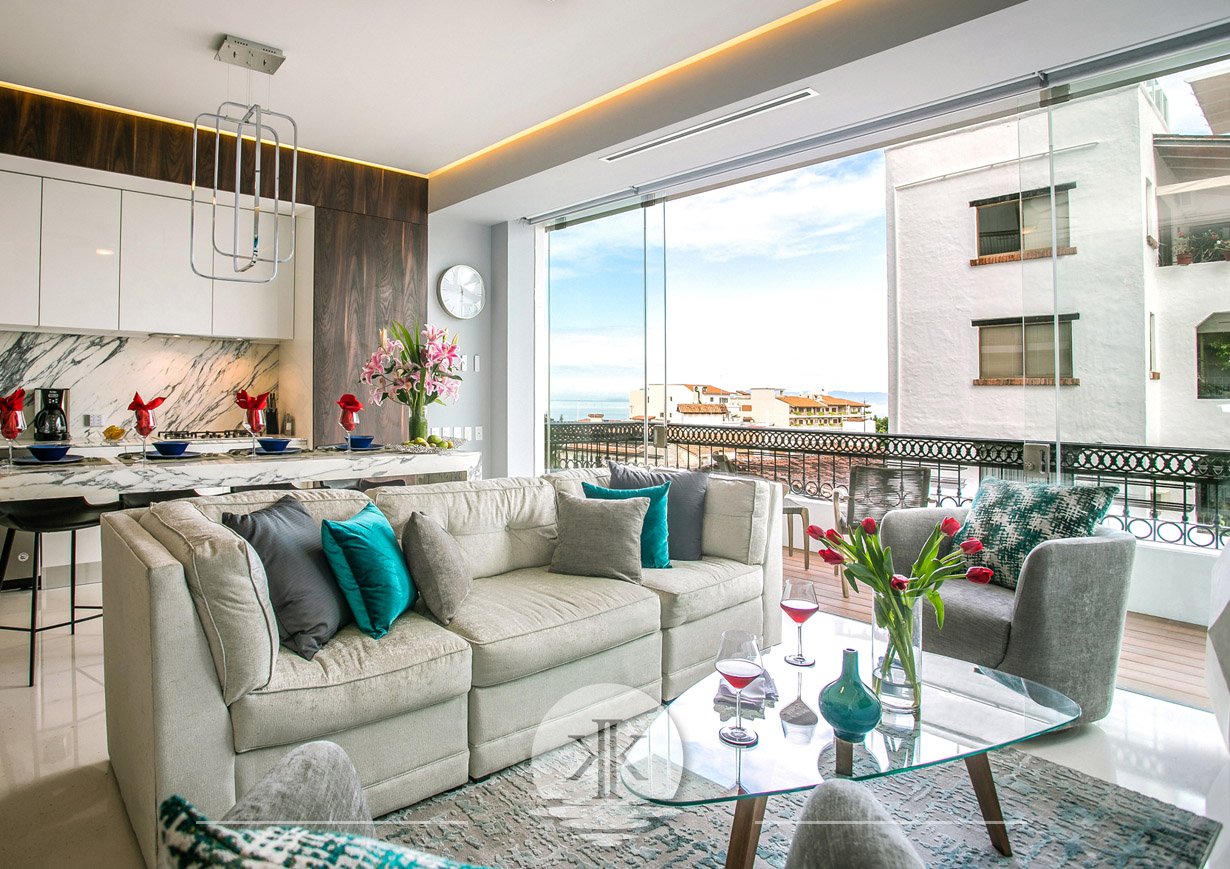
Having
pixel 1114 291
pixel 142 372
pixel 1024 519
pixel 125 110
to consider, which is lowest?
pixel 1024 519

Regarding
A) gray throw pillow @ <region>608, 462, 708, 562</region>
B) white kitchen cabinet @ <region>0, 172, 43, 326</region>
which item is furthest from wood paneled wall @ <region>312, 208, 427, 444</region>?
gray throw pillow @ <region>608, 462, 708, 562</region>

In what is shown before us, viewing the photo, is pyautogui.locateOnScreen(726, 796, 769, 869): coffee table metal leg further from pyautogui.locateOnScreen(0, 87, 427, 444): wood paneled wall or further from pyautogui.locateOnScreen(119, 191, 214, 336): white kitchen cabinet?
pyautogui.locateOnScreen(119, 191, 214, 336): white kitchen cabinet

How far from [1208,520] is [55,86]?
6078 mm

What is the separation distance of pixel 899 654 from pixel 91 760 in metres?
2.55

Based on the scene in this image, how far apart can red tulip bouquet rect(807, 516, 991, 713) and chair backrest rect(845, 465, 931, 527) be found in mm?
3465

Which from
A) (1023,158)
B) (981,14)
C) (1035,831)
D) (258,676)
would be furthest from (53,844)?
(1023,158)

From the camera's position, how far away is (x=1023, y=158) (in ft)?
11.0

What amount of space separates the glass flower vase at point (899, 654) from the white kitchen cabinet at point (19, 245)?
4969 millimetres

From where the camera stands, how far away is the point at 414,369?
392 centimetres

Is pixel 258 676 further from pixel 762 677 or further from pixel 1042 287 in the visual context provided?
pixel 1042 287

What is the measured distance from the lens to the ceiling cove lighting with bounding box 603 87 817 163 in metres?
3.39

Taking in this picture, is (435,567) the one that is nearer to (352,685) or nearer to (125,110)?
(352,685)

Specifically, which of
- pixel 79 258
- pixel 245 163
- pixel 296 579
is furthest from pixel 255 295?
pixel 296 579

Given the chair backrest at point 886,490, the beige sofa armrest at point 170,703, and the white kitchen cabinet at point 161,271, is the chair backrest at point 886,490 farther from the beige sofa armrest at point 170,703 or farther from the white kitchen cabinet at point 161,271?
the white kitchen cabinet at point 161,271
